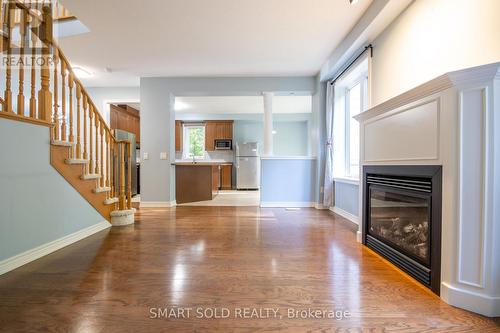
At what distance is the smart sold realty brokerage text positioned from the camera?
47.2 inches

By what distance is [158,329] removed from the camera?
3.60 feet

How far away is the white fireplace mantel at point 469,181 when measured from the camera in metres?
1.20

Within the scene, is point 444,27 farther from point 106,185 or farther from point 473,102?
point 106,185

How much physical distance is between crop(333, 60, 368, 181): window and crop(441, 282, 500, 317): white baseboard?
7.91 feet

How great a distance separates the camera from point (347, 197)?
11.8ft

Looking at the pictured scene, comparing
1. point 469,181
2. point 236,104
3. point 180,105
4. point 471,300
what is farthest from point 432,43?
point 180,105

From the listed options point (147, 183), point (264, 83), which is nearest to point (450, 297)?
point (264, 83)

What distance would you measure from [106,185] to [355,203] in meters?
3.48

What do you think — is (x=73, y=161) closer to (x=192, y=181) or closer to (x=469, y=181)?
(x=192, y=181)

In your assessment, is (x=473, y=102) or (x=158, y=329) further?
(x=473, y=102)

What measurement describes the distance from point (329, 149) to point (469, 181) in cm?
285

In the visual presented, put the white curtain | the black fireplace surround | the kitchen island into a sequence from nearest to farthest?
the black fireplace surround
the white curtain
the kitchen island

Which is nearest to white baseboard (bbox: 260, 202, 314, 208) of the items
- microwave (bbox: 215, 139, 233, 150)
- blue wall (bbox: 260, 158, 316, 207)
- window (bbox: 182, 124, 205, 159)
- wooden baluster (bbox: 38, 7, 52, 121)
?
blue wall (bbox: 260, 158, 316, 207)

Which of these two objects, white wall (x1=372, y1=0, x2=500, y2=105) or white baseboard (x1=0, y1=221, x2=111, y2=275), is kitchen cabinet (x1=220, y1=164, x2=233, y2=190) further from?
white wall (x1=372, y1=0, x2=500, y2=105)
